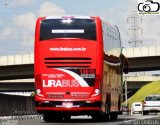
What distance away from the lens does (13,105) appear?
40250mm

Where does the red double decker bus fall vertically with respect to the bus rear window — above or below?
below

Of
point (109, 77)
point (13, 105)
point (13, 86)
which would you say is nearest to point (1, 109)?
point (13, 105)

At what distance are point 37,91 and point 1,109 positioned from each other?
1438 cm

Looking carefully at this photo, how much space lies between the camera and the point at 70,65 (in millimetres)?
24312

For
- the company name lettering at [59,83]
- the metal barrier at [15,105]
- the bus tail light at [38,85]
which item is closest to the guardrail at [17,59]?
the metal barrier at [15,105]

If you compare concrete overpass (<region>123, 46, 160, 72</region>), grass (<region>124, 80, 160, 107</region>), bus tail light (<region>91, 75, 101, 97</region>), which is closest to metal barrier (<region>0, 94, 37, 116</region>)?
bus tail light (<region>91, 75, 101, 97</region>)

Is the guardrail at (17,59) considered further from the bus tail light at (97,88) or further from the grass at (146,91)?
the bus tail light at (97,88)

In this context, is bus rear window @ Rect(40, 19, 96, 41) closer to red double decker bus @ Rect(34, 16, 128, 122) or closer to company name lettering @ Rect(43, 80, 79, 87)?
red double decker bus @ Rect(34, 16, 128, 122)

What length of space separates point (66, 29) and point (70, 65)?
148 centimetres

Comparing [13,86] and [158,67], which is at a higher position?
[158,67]

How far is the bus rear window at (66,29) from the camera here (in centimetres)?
2444

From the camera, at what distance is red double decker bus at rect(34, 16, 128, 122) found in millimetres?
24250

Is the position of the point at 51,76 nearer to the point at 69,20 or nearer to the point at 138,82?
the point at 69,20

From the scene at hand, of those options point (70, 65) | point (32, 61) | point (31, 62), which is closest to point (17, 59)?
point (31, 62)
